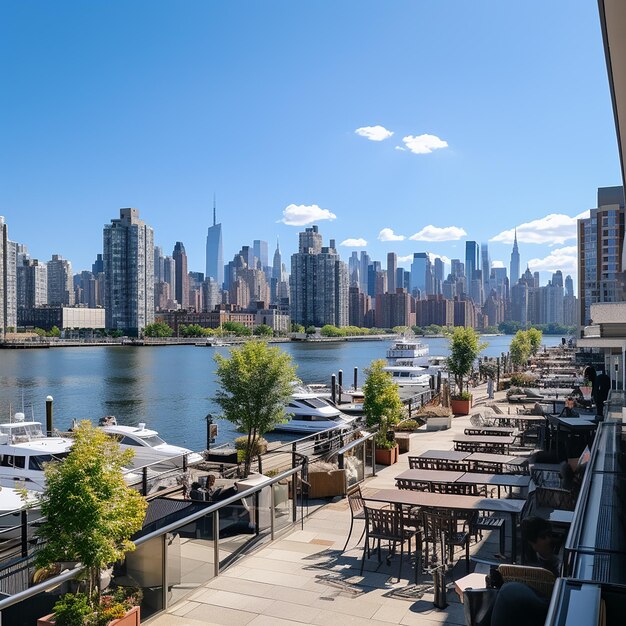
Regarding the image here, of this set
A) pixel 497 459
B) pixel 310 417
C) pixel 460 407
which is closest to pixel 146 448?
pixel 460 407

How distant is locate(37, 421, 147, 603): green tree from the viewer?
678 centimetres

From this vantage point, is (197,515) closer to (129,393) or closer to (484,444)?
(484,444)

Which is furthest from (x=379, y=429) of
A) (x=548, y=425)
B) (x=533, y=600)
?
(x=533, y=600)

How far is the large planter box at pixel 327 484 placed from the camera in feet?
44.5

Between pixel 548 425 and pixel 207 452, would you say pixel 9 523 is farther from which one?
pixel 548 425

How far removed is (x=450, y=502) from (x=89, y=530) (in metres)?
5.22

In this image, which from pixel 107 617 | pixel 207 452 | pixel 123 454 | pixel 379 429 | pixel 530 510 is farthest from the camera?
pixel 207 452

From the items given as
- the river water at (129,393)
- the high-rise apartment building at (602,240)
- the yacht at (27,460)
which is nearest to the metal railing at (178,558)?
the yacht at (27,460)

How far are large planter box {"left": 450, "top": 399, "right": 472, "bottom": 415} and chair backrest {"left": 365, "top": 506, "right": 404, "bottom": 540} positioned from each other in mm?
20278

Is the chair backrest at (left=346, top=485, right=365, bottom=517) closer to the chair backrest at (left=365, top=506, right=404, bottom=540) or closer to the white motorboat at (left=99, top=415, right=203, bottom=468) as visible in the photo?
the chair backrest at (left=365, top=506, right=404, bottom=540)

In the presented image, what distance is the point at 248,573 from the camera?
9.03 m

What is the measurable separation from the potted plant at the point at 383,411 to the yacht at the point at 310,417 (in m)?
20.3

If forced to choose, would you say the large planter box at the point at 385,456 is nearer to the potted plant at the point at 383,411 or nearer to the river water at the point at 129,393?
the potted plant at the point at 383,411

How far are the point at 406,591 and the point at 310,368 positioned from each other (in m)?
96.5
